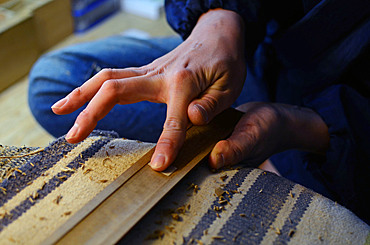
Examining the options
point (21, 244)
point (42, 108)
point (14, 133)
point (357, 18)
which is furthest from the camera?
point (14, 133)

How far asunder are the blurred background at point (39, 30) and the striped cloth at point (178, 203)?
963mm

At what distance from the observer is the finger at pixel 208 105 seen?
61 centimetres

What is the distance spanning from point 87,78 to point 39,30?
41.6 inches

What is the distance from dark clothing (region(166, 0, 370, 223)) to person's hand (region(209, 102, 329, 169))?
4cm

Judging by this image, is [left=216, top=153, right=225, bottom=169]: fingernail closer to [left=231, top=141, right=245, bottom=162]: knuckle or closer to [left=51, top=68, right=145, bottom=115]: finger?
[left=231, top=141, right=245, bottom=162]: knuckle

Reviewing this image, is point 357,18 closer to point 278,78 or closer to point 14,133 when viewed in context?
point 278,78

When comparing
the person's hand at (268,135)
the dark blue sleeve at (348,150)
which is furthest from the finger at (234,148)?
the dark blue sleeve at (348,150)

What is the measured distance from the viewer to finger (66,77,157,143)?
1.82ft

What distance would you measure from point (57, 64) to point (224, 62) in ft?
1.81

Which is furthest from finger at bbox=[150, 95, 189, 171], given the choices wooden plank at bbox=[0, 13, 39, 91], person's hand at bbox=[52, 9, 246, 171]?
wooden plank at bbox=[0, 13, 39, 91]

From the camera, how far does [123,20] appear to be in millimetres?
2264

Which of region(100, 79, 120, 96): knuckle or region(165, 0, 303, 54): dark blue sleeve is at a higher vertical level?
region(165, 0, 303, 54): dark blue sleeve

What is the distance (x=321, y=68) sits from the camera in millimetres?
896

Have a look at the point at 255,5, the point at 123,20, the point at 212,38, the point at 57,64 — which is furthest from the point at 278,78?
the point at 123,20
